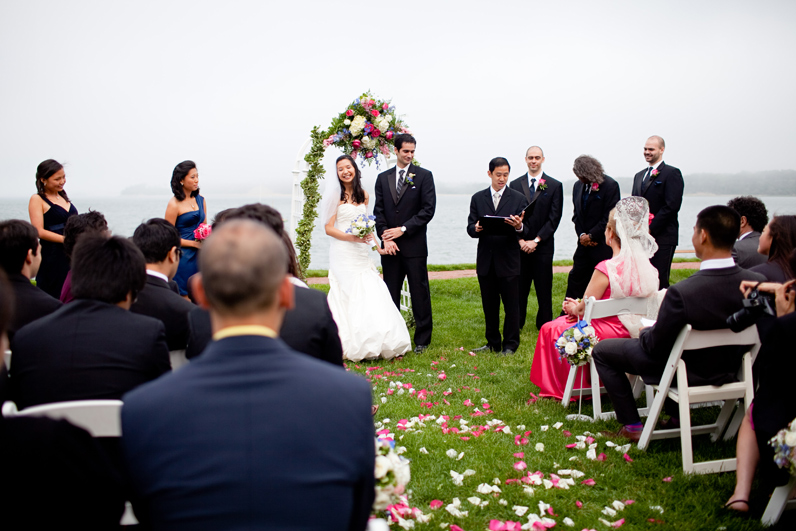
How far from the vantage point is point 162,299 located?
3426 millimetres

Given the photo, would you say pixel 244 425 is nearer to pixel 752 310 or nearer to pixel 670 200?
pixel 752 310

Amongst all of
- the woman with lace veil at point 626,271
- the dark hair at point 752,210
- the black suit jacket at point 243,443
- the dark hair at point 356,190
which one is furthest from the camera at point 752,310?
the dark hair at point 356,190

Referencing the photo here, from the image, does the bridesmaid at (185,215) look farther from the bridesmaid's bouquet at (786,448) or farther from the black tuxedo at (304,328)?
the bridesmaid's bouquet at (786,448)

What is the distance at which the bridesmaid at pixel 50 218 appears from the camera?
6.36 metres

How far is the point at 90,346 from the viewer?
94.7 inches

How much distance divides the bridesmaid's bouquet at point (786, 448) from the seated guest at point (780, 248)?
150 cm

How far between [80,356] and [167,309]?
3.37ft

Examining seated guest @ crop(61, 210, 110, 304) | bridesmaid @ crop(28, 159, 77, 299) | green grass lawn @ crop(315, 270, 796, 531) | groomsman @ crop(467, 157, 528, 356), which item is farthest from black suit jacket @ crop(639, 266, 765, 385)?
bridesmaid @ crop(28, 159, 77, 299)

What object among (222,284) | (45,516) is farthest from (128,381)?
(222,284)

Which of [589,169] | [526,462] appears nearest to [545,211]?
[589,169]

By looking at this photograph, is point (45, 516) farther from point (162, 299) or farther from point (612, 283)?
point (612, 283)

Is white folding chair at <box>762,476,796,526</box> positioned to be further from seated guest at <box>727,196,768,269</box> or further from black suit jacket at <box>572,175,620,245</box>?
black suit jacket at <box>572,175,620,245</box>

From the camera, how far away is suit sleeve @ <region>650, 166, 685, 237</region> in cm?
761

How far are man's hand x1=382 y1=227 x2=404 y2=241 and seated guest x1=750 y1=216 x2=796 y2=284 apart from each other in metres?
3.81
